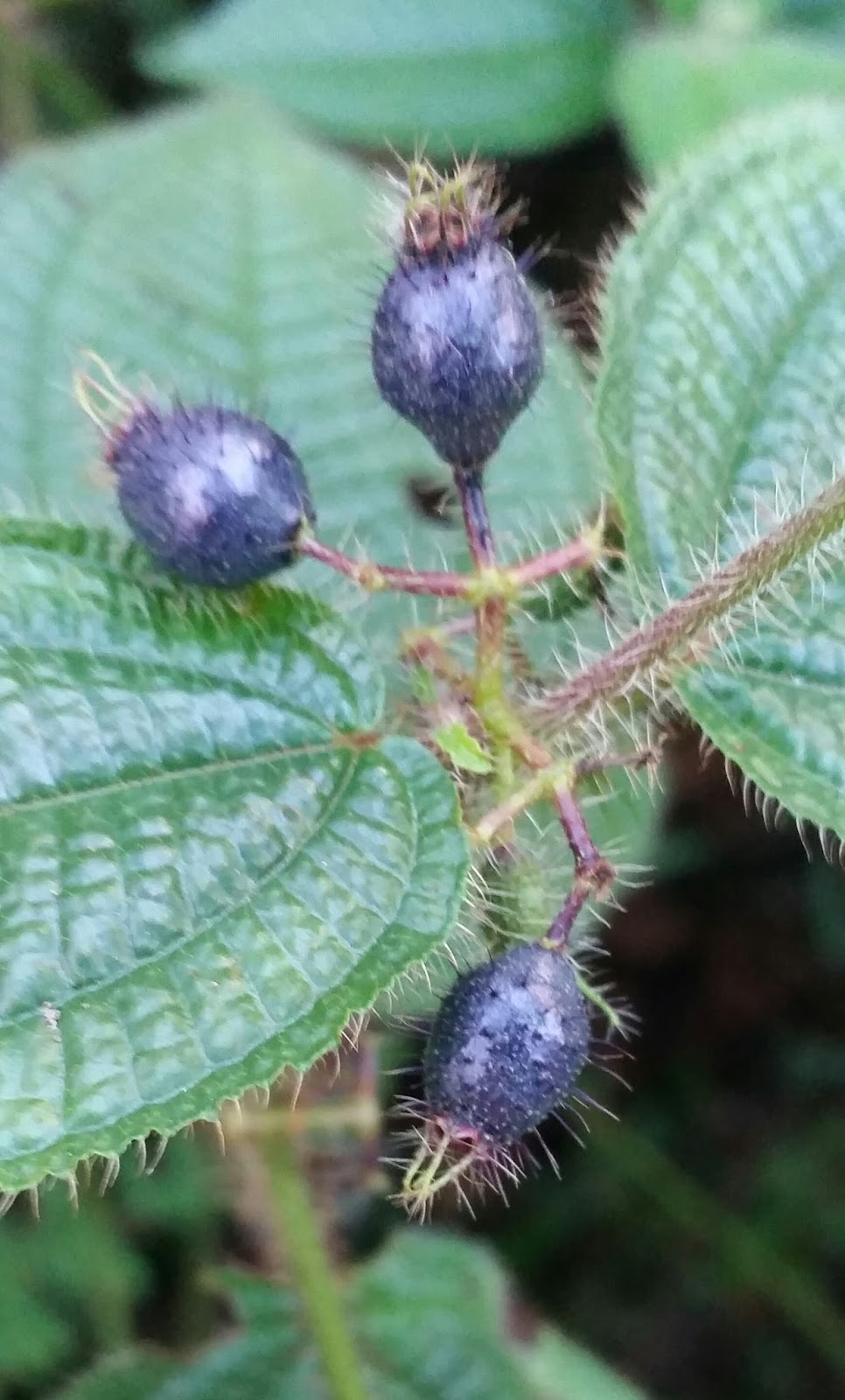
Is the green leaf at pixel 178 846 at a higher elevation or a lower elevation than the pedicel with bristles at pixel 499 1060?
higher

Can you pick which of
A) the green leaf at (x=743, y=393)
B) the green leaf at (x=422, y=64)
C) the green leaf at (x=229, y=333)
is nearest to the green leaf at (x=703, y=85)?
the green leaf at (x=422, y=64)

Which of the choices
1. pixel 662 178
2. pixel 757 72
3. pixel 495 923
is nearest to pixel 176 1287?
pixel 495 923

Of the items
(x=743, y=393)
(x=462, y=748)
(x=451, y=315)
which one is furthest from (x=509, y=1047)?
(x=743, y=393)

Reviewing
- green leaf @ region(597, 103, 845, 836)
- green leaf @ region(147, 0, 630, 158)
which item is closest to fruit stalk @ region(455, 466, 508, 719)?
green leaf @ region(597, 103, 845, 836)

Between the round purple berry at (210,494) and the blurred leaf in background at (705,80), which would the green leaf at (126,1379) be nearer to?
the round purple berry at (210,494)

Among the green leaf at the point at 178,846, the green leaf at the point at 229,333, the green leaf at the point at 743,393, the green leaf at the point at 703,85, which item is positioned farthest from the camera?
the green leaf at the point at 703,85

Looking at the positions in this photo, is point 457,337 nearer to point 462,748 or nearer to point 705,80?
point 462,748

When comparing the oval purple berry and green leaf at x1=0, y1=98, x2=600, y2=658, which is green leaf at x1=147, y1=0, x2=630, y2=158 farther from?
the oval purple berry
